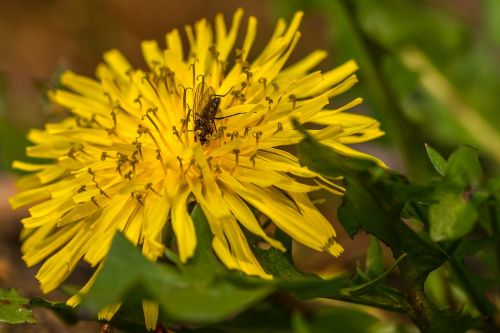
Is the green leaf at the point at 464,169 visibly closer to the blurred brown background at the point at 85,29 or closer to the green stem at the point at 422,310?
the green stem at the point at 422,310

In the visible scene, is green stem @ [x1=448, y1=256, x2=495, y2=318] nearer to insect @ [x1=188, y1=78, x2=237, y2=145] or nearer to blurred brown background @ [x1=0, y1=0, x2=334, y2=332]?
insect @ [x1=188, y1=78, x2=237, y2=145]

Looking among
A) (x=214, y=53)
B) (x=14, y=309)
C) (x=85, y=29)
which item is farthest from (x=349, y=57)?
(x=85, y=29)

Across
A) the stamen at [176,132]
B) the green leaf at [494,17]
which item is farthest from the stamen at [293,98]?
the green leaf at [494,17]

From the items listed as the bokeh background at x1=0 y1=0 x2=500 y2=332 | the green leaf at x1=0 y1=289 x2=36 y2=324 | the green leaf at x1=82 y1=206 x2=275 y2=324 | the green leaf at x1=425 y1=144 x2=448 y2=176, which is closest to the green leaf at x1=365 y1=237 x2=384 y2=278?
the green leaf at x1=425 y1=144 x2=448 y2=176

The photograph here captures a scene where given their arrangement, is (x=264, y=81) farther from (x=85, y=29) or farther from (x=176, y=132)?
(x=85, y=29)

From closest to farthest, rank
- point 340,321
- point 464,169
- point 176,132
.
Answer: point 340,321 < point 464,169 < point 176,132
